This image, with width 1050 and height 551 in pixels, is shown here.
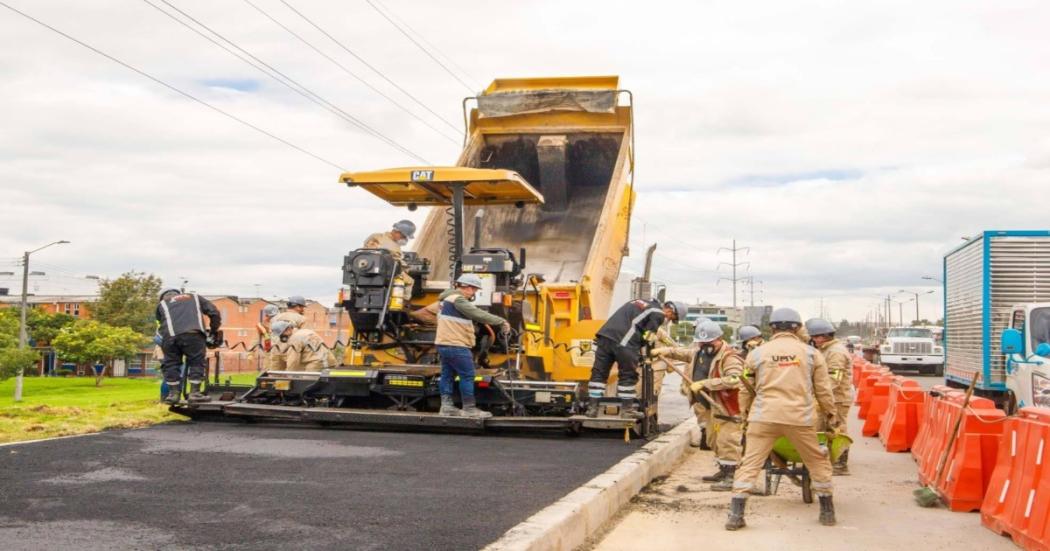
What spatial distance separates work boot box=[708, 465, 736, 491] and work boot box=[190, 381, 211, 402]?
18.3ft

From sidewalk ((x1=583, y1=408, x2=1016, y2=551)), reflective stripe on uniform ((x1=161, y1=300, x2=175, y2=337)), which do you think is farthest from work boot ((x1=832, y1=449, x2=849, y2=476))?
reflective stripe on uniform ((x1=161, y1=300, x2=175, y2=337))

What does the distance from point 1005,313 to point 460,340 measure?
28.0ft

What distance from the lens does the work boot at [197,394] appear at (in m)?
11.0

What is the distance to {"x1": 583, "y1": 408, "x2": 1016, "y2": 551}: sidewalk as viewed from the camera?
622 cm

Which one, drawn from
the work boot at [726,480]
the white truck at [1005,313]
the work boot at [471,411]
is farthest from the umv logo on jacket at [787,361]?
the white truck at [1005,313]

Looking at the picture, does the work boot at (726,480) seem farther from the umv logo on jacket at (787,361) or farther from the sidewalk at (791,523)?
the umv logo on jacket at (787,361)

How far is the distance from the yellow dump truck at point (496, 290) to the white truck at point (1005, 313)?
5.14 meters

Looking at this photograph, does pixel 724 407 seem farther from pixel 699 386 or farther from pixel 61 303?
pixel 61 303

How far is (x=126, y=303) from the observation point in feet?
211

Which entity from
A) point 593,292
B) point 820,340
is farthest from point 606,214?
point 820,340

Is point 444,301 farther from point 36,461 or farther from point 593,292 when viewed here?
point 36,461

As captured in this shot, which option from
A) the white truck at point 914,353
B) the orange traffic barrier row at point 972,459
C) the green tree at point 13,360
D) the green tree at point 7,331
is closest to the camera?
the orange traffic barrier row at point 972,459

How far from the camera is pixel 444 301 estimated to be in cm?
1024

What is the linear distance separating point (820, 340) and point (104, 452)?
6179 mm
